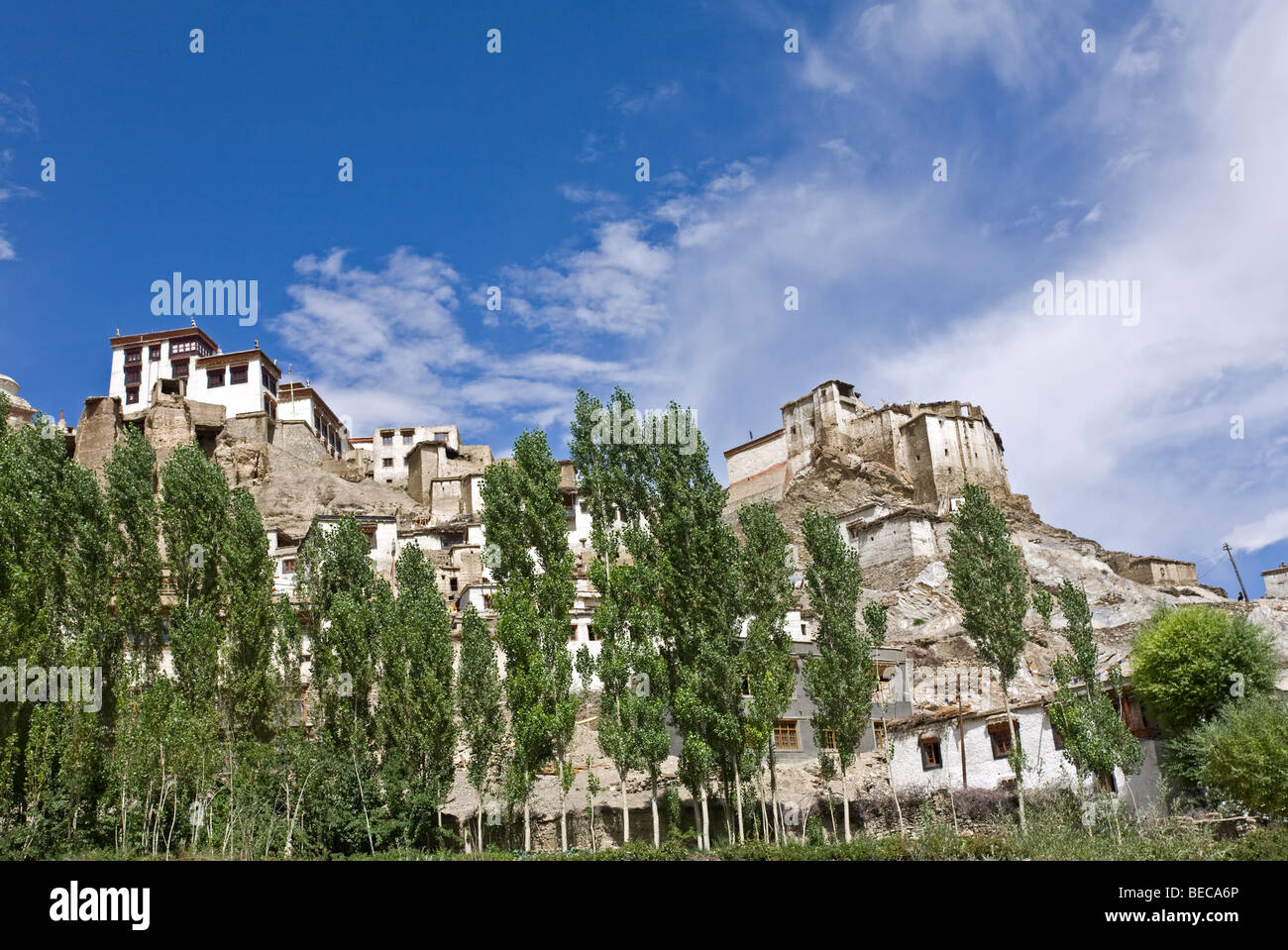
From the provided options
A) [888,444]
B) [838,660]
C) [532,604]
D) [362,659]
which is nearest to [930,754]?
[838,660]

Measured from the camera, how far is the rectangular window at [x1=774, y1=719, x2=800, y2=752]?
33.2 meters

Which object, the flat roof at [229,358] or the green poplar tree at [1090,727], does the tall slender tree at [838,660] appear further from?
the flat roof at [229,358]

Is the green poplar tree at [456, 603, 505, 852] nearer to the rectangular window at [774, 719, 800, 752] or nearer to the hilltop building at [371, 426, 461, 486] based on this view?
the rectangular window at [774, 719, 800, 752]

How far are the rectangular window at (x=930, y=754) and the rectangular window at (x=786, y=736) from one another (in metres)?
4.29

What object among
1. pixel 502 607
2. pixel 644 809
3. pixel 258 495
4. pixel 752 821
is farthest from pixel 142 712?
pixel 258 495

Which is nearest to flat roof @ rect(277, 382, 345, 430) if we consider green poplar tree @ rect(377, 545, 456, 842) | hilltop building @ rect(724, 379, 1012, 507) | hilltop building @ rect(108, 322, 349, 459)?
hilltop building @ rect(108, 322, 349, 459)

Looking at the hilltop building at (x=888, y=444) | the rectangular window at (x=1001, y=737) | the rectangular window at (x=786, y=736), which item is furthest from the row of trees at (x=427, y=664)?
the hilltop building at (x=888, y=444)

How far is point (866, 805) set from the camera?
1164 inches

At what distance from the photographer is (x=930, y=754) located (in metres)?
30.9

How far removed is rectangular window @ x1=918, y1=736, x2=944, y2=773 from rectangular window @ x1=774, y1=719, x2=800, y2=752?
429 cm

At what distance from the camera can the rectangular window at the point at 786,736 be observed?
3322 centimetres

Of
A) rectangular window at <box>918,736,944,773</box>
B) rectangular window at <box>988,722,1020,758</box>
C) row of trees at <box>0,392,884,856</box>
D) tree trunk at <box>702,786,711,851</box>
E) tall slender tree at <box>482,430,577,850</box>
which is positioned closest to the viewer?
row of trees at <box>0,392,884,856</box>

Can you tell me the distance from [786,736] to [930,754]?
4.90m
